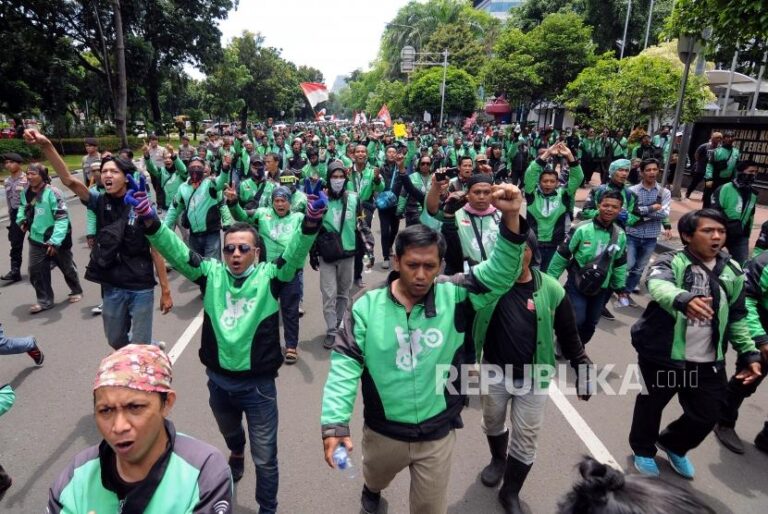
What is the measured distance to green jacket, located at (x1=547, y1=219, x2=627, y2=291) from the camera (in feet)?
15.5

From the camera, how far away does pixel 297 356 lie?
5.18 metres

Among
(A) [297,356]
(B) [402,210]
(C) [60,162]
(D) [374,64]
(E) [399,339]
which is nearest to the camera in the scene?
(E) [399,339]

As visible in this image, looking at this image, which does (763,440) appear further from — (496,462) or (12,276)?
(12,276)

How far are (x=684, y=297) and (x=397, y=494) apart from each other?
208 cm

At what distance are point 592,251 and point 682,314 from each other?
1.79 m

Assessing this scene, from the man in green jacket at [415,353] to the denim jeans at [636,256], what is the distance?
17.6 feet

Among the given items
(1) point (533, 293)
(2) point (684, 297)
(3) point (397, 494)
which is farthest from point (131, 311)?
(2) point (684, 297)

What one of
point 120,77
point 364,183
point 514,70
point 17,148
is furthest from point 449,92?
point 364,183

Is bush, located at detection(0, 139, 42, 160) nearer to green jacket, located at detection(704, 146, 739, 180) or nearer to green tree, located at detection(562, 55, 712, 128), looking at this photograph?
green tree, located at detection(562, 55, 712, 128)

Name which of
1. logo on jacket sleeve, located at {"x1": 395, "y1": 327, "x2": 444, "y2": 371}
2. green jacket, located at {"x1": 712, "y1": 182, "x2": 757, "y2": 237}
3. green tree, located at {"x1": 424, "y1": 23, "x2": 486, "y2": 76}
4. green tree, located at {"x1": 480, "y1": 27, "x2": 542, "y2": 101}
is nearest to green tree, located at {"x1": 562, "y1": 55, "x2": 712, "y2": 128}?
green jacket, located at {"x1": 712, "y1": 182, "x2": 757, "y2": 237}

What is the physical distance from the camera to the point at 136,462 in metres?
1.67

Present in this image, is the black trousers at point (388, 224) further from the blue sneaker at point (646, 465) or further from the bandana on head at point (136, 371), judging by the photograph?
the bandana on head at point (136, 371)

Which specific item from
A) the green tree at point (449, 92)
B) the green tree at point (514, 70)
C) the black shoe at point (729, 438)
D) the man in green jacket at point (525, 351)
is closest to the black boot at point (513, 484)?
the man in green jacket at point (525, 351)

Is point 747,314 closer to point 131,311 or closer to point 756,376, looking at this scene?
point 756,376
